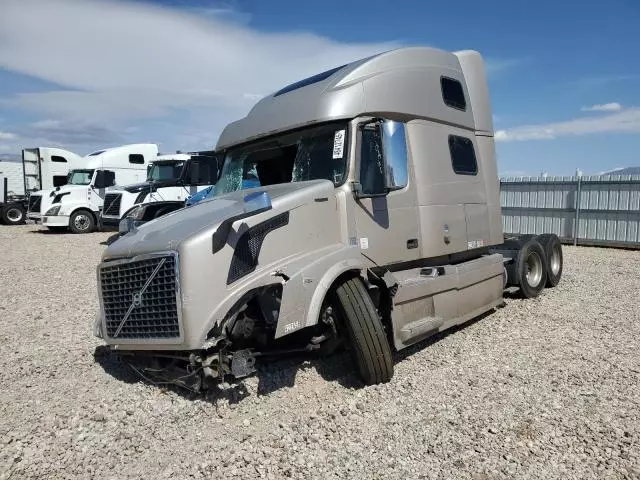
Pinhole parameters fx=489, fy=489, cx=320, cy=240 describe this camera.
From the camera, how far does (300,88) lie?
5.40 meters

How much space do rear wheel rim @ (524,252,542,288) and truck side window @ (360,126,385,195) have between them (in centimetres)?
458

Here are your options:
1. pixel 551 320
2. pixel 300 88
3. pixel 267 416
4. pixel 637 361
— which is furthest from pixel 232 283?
pixel 551 320

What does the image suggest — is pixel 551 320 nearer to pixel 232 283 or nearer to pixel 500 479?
pixel 500 479

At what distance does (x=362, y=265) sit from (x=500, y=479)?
2.04m

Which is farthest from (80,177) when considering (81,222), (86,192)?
(81,222)

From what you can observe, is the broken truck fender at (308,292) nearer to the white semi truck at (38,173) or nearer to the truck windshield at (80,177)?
the truck windshield at (80,177)

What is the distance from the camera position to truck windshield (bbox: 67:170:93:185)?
762 inches

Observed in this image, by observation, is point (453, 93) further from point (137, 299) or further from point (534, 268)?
point (137, 299)

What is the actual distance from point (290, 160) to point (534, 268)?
17.2 ft

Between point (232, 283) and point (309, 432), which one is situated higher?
point (232, 283)

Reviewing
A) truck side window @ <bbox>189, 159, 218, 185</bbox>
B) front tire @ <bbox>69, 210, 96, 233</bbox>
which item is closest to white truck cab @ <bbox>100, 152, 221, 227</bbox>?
truck side window @ <bbox>189, 159, 218, 185</bbox>

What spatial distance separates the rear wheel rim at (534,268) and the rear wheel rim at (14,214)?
23.6 meters

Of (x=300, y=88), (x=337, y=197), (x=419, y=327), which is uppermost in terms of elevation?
(x=300, y=88)

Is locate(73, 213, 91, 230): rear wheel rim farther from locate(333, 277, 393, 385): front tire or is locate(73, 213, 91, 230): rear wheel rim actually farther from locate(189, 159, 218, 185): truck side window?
locate(333, 277, 393, 385): front tire
